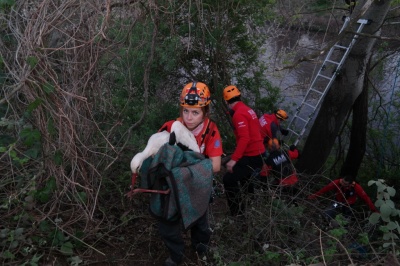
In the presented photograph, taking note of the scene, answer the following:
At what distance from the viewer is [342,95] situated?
20.0ft

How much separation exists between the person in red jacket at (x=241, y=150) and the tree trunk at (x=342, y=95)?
2052 mm

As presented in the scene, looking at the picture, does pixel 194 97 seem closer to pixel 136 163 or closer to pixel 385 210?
pixel 136 163

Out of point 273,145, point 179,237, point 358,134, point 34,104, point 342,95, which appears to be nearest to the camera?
point 34,104

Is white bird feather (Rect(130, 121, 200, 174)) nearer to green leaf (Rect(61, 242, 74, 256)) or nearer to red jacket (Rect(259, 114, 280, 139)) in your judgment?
green leaf (Rect(61, 242, 74, 256))

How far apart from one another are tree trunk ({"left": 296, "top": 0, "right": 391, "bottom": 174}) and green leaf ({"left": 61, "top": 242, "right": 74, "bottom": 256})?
13.5ft

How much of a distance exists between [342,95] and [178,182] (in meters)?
3.88

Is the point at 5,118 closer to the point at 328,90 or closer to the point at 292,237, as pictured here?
the point at 292,237

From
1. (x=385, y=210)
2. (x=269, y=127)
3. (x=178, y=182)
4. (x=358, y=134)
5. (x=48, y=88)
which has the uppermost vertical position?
(x=48, y=88)

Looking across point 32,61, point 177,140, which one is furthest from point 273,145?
point 32,61

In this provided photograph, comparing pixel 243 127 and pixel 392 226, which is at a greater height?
pixel 392 226

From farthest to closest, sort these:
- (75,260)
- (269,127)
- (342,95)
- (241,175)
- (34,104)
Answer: (342,95) < (269,127) < (241,175) < (75,260) < (34,104)

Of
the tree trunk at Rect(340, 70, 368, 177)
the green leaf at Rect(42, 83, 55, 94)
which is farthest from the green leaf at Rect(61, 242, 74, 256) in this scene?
the tree trunk at Rect(340, 70, 368, 177)

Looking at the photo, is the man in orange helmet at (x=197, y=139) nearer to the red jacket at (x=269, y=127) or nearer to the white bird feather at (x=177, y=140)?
the white bird feather at (x=177, y=140)

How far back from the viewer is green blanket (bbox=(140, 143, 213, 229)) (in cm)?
306
